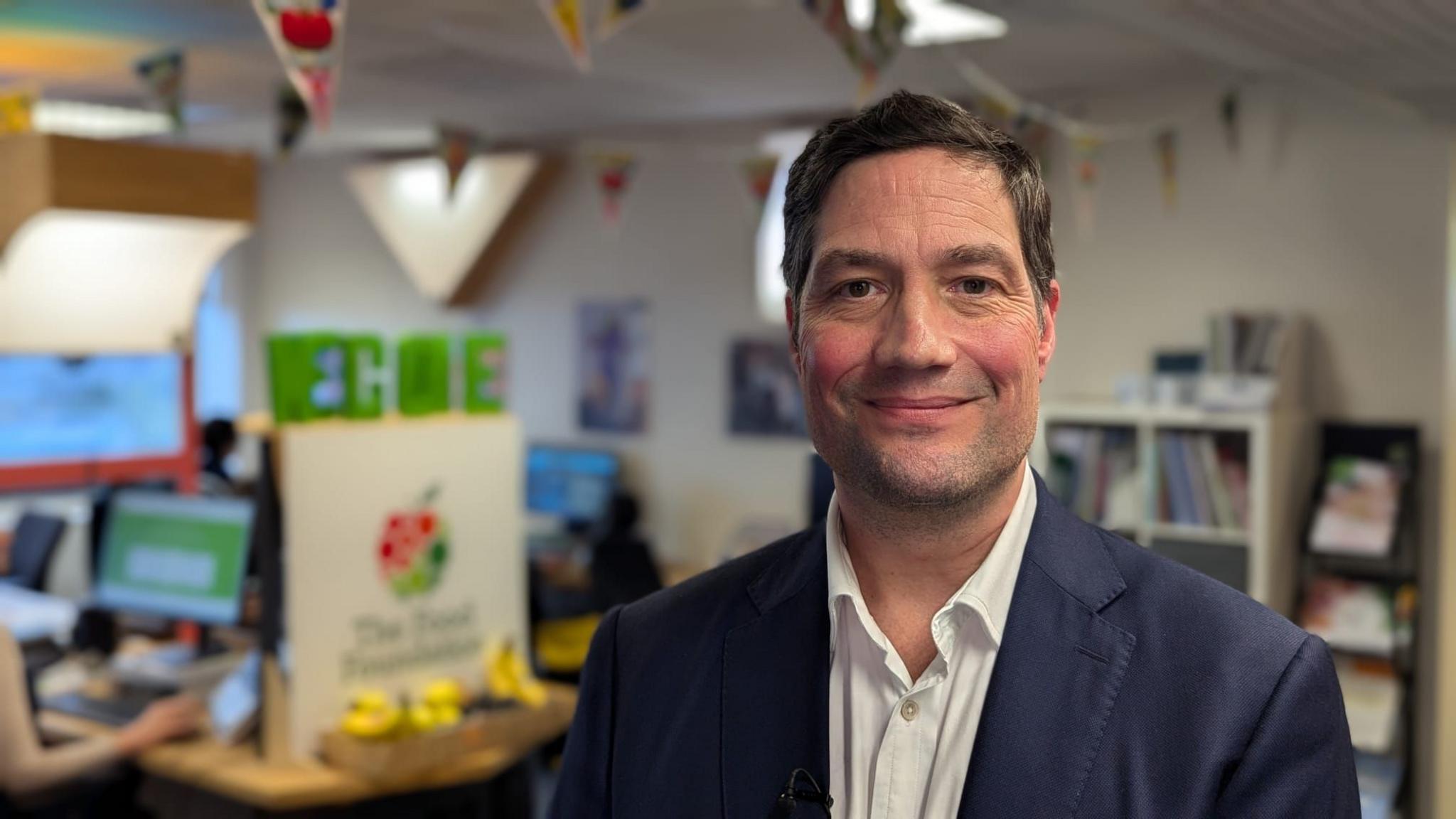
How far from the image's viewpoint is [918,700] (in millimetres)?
1100

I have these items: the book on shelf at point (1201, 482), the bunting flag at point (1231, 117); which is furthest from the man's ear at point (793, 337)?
the bunting flag at point (1231, 117)

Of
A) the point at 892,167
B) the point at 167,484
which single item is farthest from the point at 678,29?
the point at 892,167

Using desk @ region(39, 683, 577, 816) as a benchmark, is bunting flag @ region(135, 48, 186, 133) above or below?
above

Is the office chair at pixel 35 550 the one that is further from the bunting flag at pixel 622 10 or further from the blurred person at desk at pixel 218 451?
the bunting flag at pixel 622 10

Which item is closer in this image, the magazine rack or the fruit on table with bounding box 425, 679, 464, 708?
the fruit on table with bounding box 425, 679, 464, 708

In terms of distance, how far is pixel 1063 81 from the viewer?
499 centimetres

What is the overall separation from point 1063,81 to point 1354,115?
1.05m

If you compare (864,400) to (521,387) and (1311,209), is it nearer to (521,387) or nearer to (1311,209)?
(1311,209)

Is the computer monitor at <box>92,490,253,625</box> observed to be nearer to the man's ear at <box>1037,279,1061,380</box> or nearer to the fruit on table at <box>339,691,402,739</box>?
the fruit on table at <box>339,691,402,739</box>

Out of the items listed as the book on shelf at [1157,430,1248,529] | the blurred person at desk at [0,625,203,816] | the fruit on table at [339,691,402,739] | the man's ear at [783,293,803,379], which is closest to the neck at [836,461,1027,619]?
the man's ear at [783,293,803,379]

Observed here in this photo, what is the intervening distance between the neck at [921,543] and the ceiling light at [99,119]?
5.04 m

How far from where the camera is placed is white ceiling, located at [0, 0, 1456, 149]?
103 inches

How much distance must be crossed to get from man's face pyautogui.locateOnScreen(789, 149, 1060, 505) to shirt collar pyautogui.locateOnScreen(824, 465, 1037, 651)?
0.26 feet

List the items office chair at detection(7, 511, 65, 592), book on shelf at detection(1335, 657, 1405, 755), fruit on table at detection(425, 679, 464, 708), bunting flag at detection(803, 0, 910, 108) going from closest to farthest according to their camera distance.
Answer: bunting flag at detection(803, 0, 910, 108), fruit on table at detection(425, 679, 464, 708), book on shelf at detection(1335, 657, 1405, 755), office chair at detection(7, 511, 65, 592)
